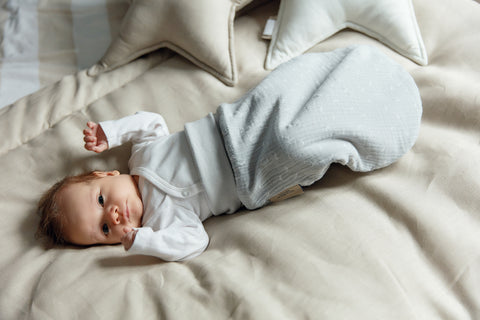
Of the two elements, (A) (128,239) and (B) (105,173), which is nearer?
(A) (128,239)

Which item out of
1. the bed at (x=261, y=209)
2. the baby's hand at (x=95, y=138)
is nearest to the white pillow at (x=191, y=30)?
A: the bed at (x=261, y=209)

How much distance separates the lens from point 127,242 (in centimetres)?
91

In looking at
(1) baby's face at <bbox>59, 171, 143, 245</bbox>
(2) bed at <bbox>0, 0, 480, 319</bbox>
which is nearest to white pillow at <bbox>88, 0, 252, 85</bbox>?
(2) bed at <bbox>0, 0, 480, 319</bbox>

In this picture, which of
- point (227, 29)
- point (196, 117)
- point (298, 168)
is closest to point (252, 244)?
point (298, 168)

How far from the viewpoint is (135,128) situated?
1.10m

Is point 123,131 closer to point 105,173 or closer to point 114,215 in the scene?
point 105,173

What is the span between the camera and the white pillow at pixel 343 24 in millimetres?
1185

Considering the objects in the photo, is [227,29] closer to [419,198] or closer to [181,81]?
[181,81]

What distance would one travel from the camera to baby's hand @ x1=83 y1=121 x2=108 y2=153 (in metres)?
1.07

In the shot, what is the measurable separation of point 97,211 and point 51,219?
10 centimetres

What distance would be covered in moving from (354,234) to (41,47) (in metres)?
1.33

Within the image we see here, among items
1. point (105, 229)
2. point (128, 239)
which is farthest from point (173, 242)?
point (105, 229)

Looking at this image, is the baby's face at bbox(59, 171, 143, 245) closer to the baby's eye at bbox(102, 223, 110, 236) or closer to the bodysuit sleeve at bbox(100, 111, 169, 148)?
the baby's eye at bbox(102, 223, 110, 236)

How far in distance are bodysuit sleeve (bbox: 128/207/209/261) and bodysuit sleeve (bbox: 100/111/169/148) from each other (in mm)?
274
